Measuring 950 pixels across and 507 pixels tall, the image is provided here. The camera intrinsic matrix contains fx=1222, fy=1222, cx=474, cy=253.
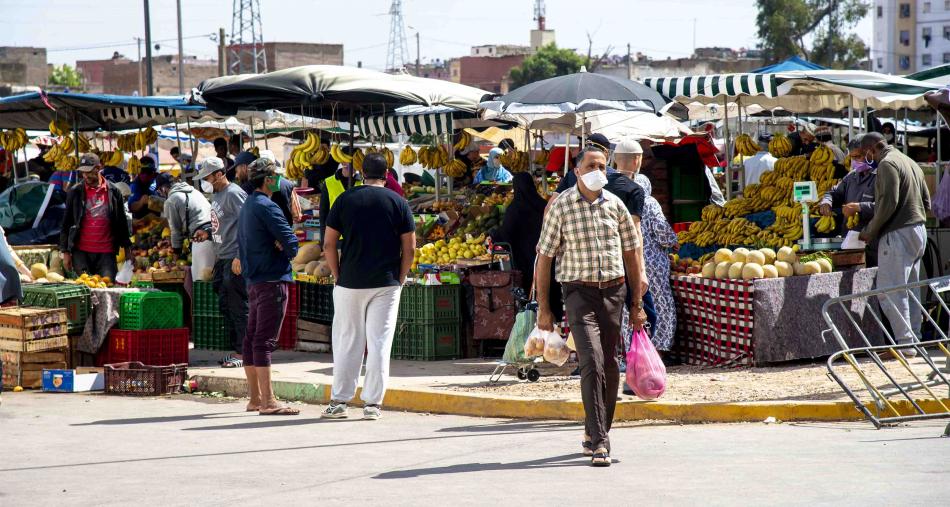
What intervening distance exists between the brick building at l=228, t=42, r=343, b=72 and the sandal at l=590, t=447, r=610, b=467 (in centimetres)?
8640

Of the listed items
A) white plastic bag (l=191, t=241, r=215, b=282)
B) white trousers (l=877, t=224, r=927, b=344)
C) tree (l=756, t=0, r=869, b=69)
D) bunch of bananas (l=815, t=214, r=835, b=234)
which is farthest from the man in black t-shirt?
tree (l=756, t=0, r=869, b=69)

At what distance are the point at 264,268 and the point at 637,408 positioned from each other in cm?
300

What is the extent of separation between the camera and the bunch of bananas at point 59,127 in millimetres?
17297

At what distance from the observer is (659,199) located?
1653cm

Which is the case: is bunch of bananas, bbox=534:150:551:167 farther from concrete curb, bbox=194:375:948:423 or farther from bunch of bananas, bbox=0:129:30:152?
bunch of bananas, bbox=0:129:30:152

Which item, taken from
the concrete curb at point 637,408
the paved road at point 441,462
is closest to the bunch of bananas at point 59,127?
the paved road at point 441,462

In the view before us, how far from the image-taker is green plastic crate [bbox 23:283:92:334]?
37.3 feet

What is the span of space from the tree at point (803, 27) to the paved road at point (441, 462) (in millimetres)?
79996

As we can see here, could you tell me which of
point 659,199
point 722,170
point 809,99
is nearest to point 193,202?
point 659,199

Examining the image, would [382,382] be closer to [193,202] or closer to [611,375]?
[611,375]

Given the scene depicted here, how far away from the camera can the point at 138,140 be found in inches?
765

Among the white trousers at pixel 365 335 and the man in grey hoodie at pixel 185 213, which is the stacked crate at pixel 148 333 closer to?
the man in grey hoodie at pixel 185 213

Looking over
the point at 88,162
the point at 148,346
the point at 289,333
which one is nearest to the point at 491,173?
the point at 289,333

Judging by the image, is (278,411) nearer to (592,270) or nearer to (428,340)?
(428,340)
